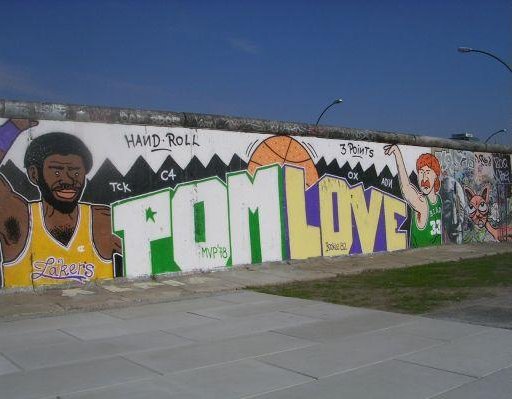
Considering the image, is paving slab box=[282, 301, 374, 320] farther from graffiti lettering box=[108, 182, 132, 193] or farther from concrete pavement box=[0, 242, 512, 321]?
graffiti lettering box=[108, 182, 132, 193]

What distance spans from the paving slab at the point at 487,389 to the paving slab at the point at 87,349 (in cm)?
307

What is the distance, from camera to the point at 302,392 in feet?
15.9

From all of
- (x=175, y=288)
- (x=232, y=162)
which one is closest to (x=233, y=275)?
(x=175, y=288)

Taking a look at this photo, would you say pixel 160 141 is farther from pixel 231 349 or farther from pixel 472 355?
pixel 472 355

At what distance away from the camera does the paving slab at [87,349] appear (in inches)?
231

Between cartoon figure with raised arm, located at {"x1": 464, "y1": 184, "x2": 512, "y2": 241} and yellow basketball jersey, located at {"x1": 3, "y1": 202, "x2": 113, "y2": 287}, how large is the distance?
14.0 metres

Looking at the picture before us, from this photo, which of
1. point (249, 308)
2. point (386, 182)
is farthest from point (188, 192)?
point (386, 182)

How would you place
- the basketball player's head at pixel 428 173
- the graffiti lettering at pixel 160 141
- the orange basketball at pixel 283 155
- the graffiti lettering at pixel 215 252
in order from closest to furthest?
the graffiti lettering at pixel 160 141, the graffiti lettering at pixel 215 252, the orange basketball at pixel 283 155, the basketball player's head at pixel 428 173

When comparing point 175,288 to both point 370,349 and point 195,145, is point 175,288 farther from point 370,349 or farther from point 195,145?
point 370,349

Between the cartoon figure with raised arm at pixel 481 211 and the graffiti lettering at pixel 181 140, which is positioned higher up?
the graffiti lettering at pixel 181 140

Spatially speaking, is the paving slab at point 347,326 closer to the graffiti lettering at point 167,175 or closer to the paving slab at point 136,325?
the paving slab at point 136,325

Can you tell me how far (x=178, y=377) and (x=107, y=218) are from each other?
623 cm

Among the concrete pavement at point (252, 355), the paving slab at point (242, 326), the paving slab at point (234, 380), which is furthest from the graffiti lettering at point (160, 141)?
the paving slab at point (234, 380)

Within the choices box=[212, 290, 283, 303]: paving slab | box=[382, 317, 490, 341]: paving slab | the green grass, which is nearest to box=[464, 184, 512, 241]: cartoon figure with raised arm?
the green grass
